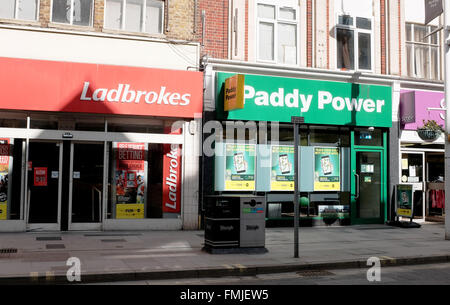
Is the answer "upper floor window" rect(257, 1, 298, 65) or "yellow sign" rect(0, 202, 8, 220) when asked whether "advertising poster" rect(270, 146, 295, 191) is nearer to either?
"upper floor window" rect(257, 1, 298, 65)

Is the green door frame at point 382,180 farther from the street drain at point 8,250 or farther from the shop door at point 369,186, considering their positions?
the street drain at point 8,250

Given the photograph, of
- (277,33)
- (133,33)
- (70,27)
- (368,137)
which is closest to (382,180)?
(368,137)

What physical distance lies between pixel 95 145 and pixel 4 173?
241 centimetres

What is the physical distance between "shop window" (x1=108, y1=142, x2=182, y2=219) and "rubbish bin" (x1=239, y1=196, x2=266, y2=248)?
172 inches

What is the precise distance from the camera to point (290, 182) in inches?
609

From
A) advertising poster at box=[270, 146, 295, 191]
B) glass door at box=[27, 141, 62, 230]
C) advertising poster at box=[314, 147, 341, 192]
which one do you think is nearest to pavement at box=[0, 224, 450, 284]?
glass door at box=[27, 141, 62, 230]

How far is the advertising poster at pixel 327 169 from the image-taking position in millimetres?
15812

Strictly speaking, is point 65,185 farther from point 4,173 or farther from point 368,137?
point 368,137

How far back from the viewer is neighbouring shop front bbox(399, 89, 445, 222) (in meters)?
16.7

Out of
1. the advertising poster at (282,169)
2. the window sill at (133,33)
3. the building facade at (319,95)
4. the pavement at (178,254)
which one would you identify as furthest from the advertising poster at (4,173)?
the advertising poster at (282,169)

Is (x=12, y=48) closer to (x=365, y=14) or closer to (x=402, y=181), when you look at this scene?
(x=365, y=14)

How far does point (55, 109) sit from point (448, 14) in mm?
10647

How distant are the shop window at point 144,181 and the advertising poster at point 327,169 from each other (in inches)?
174

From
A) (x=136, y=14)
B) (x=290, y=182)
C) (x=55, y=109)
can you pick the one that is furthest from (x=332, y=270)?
(x=136, y=14)
